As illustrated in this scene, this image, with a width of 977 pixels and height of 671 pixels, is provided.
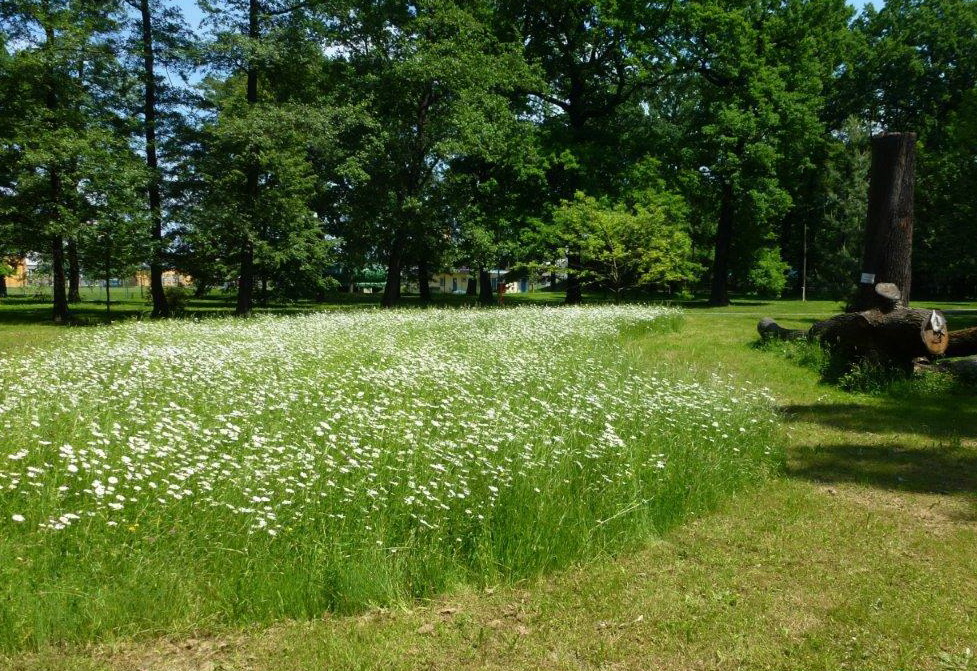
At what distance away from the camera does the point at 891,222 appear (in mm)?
12125

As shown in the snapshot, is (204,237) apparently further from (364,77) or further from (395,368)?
(395,368)

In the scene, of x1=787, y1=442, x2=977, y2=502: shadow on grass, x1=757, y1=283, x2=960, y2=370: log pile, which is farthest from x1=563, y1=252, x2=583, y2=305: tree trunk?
x1=787, y1=442, x2=977, y2=502: shadow on grass

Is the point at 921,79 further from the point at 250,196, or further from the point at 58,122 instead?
the point at 58,122

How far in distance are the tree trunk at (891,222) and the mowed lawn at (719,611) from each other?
260 inches

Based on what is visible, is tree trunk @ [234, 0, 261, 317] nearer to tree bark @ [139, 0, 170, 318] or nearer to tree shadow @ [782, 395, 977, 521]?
tree bark @ [139, 0, 170, 318]

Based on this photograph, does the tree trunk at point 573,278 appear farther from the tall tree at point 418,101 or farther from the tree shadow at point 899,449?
the tree shadow at point 899,449

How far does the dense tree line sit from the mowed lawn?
2082 centimetres

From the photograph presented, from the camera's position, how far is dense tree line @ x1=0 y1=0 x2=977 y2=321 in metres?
23.5

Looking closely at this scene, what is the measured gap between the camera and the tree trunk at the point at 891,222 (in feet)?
39.6

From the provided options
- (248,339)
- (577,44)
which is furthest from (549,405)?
(577,44)

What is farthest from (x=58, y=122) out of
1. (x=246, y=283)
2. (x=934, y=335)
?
(x=934, y=335)

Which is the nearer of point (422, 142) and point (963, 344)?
point (963, 344)

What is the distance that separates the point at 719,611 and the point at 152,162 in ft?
88.4

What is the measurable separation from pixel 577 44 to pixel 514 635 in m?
33.5
